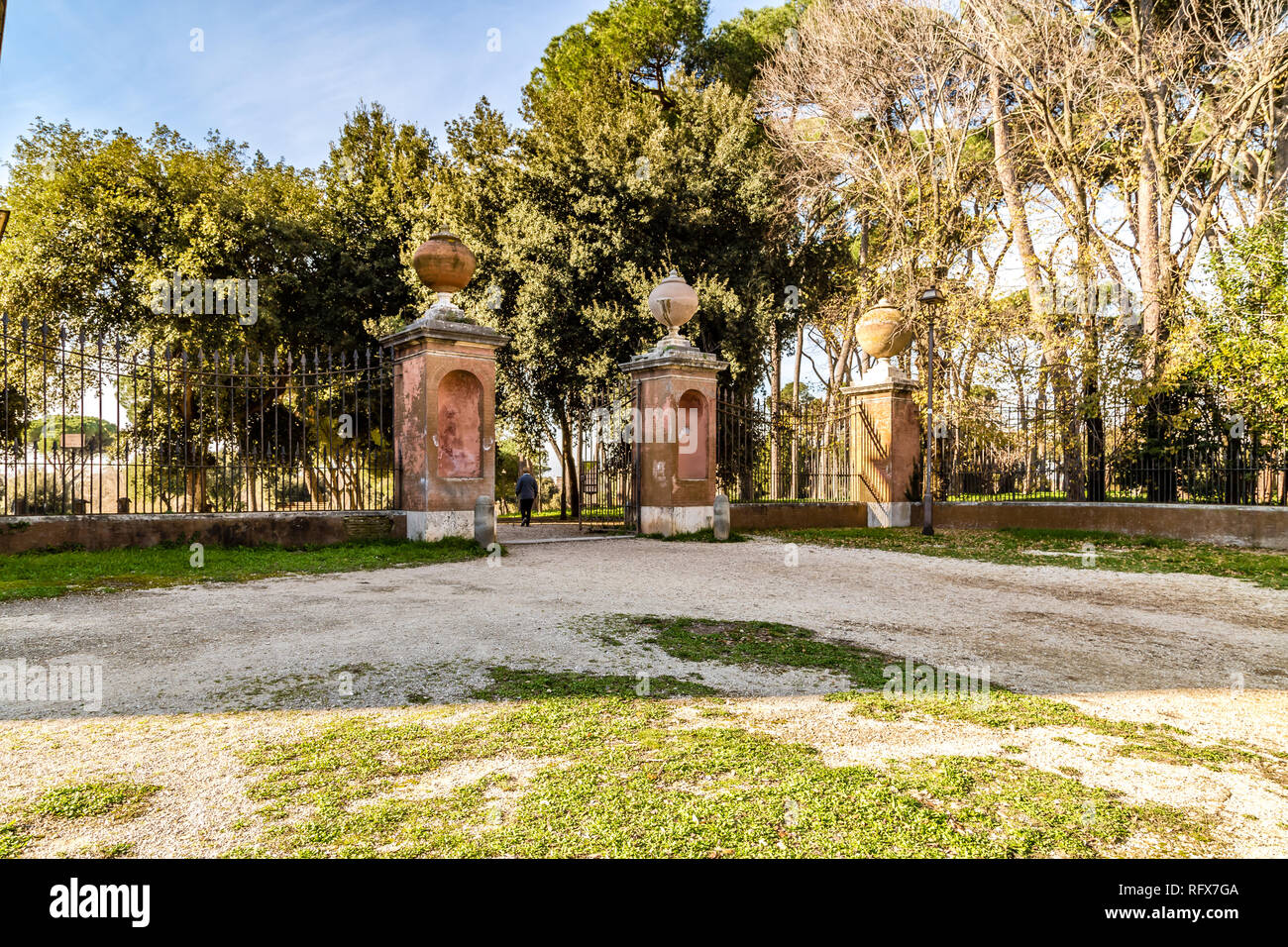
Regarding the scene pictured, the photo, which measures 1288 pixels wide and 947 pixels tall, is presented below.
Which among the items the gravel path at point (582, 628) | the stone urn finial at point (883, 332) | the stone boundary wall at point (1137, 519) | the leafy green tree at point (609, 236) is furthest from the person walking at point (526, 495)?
the gravel path at point (582, 628)

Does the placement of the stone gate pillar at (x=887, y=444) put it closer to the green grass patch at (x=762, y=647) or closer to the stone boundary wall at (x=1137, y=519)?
the stone boundary wall at (x=1137, y=519)

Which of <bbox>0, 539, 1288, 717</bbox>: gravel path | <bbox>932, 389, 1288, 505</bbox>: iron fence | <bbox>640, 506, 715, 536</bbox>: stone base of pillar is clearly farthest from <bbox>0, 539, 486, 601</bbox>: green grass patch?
<bbox>932, 389, 1288, 505</bbox>: iron fence

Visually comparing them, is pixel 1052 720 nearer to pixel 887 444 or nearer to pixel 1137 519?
pixel 887 444

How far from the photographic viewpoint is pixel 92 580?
23.2 ft

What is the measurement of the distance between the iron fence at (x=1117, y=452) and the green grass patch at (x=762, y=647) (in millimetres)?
11151

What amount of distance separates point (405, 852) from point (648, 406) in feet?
35.7

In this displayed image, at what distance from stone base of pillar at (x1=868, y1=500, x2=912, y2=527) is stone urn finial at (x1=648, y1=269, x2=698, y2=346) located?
5.23 metres

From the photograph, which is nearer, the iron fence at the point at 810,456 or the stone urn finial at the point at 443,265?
the stone urn finial at the point at 443,265

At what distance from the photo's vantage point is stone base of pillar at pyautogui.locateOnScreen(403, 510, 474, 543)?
1046cm

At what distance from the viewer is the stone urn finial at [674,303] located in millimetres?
12992

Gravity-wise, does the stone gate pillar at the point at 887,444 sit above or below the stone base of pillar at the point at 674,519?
above

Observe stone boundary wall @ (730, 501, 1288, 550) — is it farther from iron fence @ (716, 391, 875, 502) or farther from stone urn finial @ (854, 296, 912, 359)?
stone urn finial @ (854, 296, 912, 359)
